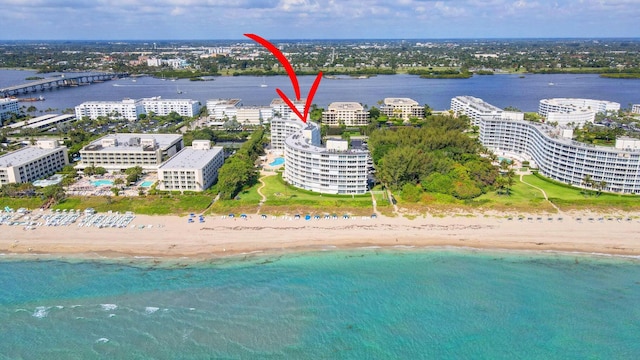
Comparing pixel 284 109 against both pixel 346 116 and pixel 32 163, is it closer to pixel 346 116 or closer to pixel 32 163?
pixel 346 116

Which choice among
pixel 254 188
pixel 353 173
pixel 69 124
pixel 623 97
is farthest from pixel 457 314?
pixel 623 97

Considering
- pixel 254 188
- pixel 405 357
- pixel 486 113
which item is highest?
pixel 486 113

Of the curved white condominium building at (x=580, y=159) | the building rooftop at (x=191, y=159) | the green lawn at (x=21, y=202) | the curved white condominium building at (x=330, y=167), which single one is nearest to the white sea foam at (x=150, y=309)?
the building rooftop at (x=191, y=159)

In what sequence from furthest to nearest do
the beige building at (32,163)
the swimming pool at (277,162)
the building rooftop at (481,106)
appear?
the building rooftop at (481,106) < the swimming pool at (277,162) < the beige building at (32,163)

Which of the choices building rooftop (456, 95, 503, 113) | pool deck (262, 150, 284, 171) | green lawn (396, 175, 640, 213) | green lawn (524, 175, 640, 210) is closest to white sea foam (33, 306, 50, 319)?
green lawn (396, 175, 640, 213)

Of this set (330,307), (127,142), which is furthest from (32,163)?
(330,307)

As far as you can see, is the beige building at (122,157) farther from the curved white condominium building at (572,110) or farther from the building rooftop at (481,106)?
the curved white condominium building at (572,110)

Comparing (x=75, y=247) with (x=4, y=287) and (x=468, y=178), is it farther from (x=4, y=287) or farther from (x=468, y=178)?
(x=468, y=178)
